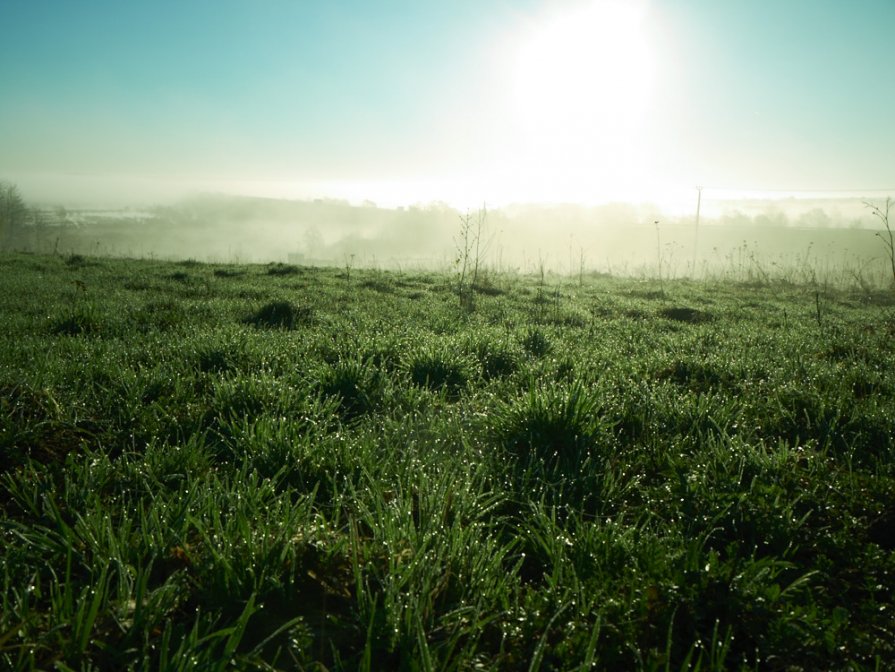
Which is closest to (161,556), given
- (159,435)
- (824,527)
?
(159,435)

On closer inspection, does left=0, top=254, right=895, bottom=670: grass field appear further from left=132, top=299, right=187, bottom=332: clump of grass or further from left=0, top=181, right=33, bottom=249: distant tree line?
left=0, top=181, right=33, bottom=249: distant tree line

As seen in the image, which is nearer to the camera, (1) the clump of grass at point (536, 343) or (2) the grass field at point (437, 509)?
(2) the grass field at point (437, 509)

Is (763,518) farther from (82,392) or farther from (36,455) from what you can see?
(82,392)

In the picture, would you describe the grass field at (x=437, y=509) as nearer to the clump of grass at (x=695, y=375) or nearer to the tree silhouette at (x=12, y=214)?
the clump of grass at (x=695, y=375)

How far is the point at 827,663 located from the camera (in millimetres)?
1619

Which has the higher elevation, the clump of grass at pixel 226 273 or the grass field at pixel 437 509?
the clump of grass at pixel 226 273

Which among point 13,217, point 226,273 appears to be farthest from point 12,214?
point 226,273

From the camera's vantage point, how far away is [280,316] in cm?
713

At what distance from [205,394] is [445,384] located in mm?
1764

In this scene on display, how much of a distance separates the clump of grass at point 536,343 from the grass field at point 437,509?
35 cm

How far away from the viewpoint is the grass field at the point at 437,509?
164 centimetres

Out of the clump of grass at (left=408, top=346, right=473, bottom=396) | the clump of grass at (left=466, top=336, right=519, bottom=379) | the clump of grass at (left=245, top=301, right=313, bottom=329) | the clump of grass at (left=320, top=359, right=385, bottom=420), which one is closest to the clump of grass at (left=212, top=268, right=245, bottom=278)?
the clump of grass at (left=245, top=301, right=313, bottom=329)

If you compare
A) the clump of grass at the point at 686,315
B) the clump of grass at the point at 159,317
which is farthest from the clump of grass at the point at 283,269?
the clump of grass at the point at 686,315

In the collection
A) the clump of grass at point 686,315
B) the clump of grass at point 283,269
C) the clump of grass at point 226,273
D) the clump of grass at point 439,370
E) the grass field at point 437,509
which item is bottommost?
the grass field at point 437,509
